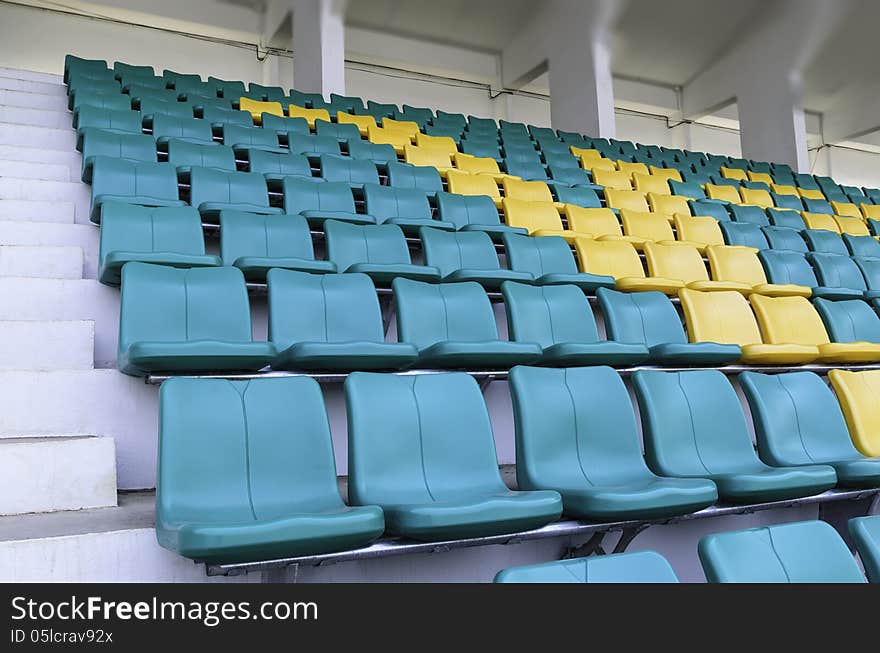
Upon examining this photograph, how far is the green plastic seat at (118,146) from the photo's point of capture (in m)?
1.28

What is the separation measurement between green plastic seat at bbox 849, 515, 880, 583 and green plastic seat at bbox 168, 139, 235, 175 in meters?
1.18

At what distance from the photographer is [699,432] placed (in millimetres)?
769

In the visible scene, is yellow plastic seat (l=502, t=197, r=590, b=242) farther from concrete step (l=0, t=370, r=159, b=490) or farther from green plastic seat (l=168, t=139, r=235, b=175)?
concrete step (l=0, t=370, r=159, b=490)

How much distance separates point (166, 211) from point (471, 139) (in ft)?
4.49

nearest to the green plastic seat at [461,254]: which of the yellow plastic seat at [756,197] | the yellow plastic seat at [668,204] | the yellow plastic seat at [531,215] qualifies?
the yellow plastic seat at [531,215]

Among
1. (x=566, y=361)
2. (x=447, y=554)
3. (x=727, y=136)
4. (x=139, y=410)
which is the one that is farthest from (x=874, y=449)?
(x=727, y=136)

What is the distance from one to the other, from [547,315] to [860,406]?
1.37ft

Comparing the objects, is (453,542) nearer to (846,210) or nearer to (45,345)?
(45,345)

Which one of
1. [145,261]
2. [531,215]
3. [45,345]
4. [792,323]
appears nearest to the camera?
[45,345]

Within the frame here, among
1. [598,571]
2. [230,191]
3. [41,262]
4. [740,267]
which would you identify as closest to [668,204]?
[740,267]

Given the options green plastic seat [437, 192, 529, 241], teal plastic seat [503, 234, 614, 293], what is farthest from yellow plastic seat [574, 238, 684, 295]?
green plastic seat [437, 192, 529, 241]

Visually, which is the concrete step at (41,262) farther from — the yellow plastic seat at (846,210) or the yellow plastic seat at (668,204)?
the yellow plastic seat at (846,210)

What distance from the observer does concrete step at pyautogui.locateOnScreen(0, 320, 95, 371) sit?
2.43 ft

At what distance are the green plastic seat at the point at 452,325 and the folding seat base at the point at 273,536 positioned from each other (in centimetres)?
33
